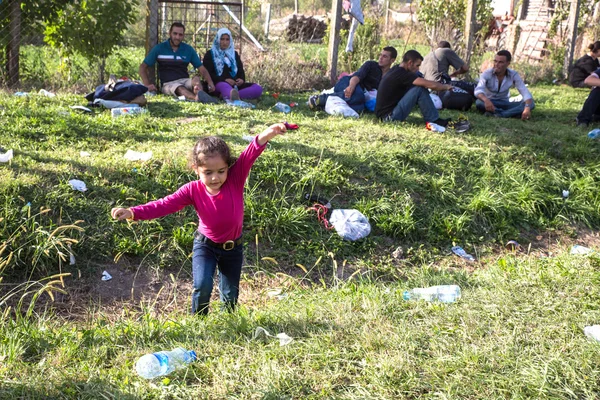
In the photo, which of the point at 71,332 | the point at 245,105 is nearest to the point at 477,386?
the point at 71,332

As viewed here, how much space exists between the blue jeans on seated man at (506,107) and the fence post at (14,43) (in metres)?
6.60

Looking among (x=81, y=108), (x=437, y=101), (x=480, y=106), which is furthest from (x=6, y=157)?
(x=480, y=106)

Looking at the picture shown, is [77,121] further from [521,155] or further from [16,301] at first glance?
[521,155]

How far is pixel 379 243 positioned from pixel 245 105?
3.57 metres

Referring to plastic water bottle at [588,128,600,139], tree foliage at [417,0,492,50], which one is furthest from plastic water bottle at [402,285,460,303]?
tree foliage at [417,0,492,50]

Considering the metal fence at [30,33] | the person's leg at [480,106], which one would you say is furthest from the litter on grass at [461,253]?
the metal fence at [30,33]

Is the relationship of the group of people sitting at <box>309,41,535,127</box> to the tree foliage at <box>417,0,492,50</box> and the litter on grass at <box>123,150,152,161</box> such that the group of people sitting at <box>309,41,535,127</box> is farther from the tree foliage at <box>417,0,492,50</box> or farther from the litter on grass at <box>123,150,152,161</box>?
the litter on grass at <box>123,150,152,161</box>

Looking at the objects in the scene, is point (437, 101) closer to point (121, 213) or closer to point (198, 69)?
point (198, 69)

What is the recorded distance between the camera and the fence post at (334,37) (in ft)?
33.0

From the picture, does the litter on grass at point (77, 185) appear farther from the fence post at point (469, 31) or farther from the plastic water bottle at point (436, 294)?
the fence post at point (469, 31)

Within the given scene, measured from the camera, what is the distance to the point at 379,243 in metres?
5.02

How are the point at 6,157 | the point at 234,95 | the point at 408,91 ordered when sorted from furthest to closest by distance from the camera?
the point at 234,95, the point at 408,91, the point at 6,157

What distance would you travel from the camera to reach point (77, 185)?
15.4 ft

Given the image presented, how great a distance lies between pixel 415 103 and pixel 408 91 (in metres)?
0.17
